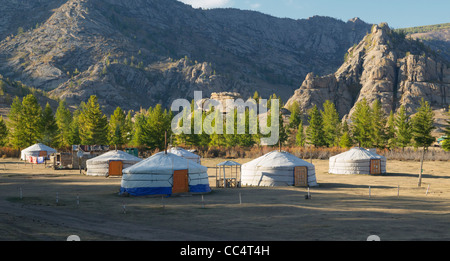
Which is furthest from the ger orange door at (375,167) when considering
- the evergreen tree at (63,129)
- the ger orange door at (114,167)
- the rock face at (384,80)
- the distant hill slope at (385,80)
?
the rock face at (384,80)

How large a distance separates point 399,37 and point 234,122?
104 metres

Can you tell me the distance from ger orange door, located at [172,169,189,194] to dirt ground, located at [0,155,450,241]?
1146mm

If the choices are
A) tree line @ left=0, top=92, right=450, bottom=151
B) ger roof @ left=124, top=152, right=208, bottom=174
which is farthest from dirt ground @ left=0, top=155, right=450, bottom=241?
tree line @ left=0, top=92, right=450, bottom=151

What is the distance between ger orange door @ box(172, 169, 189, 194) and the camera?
25781 mm

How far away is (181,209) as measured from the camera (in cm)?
1973

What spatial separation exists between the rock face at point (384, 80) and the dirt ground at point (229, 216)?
356ft

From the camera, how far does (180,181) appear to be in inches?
1026

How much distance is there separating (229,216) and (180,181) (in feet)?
29.1

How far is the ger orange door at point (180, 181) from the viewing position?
25.8 metres

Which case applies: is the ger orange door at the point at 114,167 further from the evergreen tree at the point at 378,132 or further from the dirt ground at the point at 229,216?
the evergreen tree at the point at 378,132

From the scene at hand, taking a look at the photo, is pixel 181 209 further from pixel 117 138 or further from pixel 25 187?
pixel 117 138

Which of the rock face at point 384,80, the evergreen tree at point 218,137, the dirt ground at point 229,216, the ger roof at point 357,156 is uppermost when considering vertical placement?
the rock face at point 384,80

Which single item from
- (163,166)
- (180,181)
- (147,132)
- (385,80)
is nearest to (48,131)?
(147,132)
